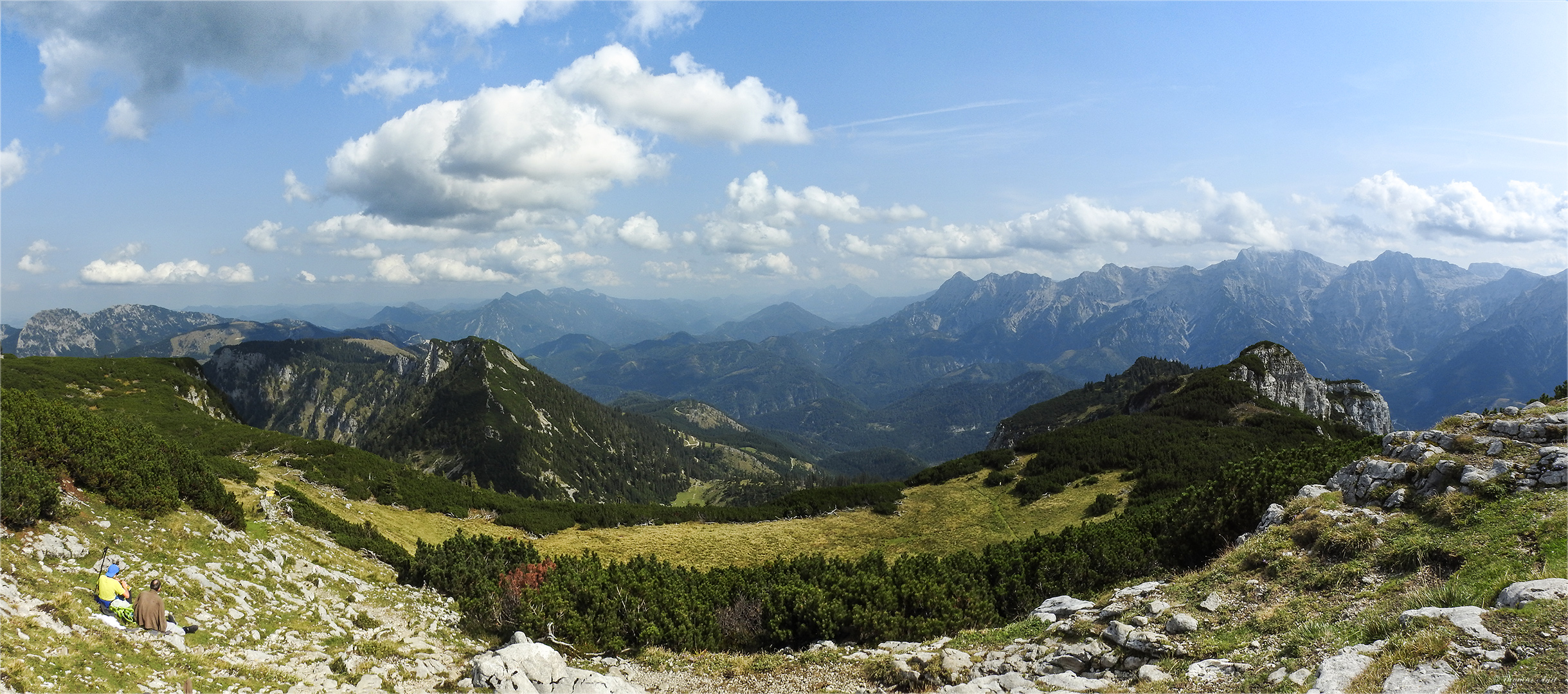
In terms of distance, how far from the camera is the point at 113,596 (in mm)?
16453

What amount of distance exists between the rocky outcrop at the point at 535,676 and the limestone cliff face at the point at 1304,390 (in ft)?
491

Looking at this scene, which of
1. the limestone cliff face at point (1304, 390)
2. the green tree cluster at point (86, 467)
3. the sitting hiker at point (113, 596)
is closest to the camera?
the sitting hiker at point (113, 596)

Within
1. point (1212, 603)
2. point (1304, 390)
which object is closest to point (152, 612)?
point (1212, 603)

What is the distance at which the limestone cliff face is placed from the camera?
137m

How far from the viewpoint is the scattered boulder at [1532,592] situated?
12.0m

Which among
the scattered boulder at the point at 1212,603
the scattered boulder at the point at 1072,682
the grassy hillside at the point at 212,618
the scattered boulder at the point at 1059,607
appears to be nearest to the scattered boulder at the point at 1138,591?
the scattered boulder at the point at 1059,607

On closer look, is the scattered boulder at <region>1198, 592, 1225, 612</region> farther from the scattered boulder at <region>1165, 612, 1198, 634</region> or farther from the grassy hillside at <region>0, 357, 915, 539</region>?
the grassy hillside at <region>0, 357, 915, 539</region>

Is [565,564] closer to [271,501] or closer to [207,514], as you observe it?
[207,514]

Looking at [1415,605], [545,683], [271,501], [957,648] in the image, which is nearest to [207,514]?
[271,501]

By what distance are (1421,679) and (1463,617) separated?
257 centimetres

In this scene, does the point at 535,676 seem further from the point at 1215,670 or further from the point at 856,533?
the point at 856,533

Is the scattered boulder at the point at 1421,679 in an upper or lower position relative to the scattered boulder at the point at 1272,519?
upper

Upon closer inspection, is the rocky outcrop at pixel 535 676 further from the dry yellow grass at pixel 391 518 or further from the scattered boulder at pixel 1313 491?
the dry yellow grass at pixel 391 518

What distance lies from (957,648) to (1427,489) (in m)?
17.0
